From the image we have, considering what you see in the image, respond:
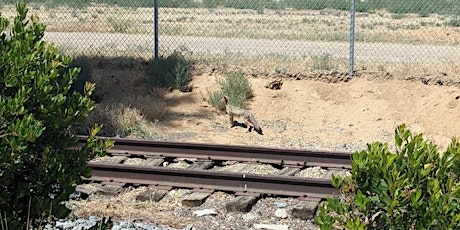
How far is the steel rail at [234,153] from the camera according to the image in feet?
35.7

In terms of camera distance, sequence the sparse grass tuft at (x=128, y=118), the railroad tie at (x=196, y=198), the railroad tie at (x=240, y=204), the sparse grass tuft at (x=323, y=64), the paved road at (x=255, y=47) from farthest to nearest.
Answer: the paved road at (x=255, y=47) → the sparse grass tuft at (x=323, y=64) → the sparse grass tuft at (x=128, y=118) → the railroad tie at (x=196, y=198) → the railroad tie at (x=240, y=204)

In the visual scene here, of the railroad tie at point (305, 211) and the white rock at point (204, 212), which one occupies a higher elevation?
the railroad tie at point (305, 211)

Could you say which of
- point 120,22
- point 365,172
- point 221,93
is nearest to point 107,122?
point 221,93

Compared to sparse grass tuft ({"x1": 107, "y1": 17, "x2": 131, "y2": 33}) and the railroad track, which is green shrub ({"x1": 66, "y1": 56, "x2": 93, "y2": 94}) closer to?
the railroad track

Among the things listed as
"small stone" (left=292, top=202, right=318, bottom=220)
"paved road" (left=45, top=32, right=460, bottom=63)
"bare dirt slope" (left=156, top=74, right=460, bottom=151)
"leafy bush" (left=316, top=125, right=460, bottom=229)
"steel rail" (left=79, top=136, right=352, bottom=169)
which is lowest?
"paved road" (left=45, top=32, right=460, bottom=63)

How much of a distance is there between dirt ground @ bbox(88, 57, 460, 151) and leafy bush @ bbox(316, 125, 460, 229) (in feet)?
25.5

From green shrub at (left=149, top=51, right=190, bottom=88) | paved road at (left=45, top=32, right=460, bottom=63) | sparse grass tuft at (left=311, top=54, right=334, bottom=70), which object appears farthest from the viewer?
paved road at (left=45, top=32, right=460, bottom=63)

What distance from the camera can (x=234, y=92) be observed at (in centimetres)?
1500

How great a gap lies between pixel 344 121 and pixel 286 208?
5.55m

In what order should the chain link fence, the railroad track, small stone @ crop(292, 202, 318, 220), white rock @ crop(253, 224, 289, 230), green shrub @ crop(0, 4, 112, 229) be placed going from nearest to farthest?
green shrub @ crop(0, 4, 112, 229), white rock @ crop(253, 224, 289, 230), small stone @ crop(292, 202, 318, 220), the railroad track, the chain link fence

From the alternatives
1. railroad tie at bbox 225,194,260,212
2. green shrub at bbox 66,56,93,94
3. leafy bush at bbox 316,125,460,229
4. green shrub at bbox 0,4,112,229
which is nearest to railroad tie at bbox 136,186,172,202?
railroad tie at bbox 225,194,260,212

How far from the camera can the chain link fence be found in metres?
18.1

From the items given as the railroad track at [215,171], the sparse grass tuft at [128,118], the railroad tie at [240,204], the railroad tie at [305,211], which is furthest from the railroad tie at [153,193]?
the sparse grass tuft at [128,118]

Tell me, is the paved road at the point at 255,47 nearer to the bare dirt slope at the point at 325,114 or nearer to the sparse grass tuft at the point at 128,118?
the bare dirt slope at the point at 325,114
